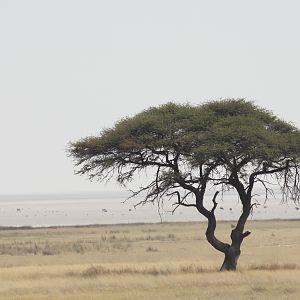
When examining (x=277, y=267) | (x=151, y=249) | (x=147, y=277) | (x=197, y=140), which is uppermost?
(x=197, y=140)

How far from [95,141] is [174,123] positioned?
11.6 ft

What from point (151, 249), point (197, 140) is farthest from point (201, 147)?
point (151, 249)

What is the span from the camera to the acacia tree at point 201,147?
1131 inches

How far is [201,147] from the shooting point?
28000 millimetres

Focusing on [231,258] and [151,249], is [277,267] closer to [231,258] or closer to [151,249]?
[231,258]

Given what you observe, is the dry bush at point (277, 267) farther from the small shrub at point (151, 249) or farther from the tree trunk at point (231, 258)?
the small shrub at point (151, 249)

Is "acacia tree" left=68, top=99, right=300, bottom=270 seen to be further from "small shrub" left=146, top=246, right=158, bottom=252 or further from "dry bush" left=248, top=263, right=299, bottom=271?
"small shrub" left=146, top=246, right=158, bottom=252

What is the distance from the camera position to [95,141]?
3034 centimetres

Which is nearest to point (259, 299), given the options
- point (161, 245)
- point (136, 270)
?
point (136, 270)

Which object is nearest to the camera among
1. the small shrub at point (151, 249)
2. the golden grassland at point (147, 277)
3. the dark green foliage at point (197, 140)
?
the golden grassland at point (147, 277)

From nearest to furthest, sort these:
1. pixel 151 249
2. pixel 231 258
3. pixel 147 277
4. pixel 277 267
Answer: pixel 147 277, pixel 231 258, pixel 277 267, pixel 151 249

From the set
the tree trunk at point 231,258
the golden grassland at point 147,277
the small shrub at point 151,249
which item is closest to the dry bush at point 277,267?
the golden grassland at point 147,277

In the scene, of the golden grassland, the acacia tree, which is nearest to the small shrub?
the golden grassland

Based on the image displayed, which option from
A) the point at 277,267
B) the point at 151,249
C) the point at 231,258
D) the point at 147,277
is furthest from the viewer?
the point at 151,249
